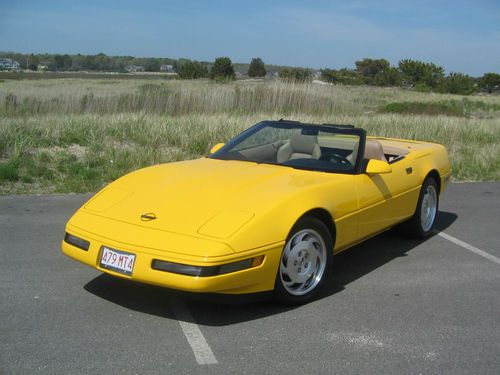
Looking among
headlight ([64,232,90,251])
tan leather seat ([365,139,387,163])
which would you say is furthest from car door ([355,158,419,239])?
headlight ([64,232,90,251])

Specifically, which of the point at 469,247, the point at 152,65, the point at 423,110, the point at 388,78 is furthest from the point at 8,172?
the point at 152,65

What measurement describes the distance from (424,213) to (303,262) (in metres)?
2.45

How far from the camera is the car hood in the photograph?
12.1ft

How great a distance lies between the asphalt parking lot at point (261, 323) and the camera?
315 centimetres

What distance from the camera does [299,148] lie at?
16.7 ft

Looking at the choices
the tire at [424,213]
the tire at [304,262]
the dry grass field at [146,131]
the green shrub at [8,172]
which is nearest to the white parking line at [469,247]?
the tire at [424,213]

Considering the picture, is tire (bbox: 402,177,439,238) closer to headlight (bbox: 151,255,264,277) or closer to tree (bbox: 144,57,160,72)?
headlight (bbox: 151,255,264,277)

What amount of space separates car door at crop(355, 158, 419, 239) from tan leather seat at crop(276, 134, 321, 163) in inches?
21.3

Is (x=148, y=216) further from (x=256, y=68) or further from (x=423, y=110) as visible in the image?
(x=256, y=68)

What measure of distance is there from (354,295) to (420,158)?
2.10 meters

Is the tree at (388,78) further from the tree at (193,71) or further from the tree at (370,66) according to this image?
the tree at (193,71)

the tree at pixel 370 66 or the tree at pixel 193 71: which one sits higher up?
the tree at pixel 370 66

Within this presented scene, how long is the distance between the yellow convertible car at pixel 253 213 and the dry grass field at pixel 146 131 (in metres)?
4.09

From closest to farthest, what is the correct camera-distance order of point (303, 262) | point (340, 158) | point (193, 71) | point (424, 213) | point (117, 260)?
point (117, 260), point (303, 262), point (340, 158), point (424, 213), point (193, 71)
